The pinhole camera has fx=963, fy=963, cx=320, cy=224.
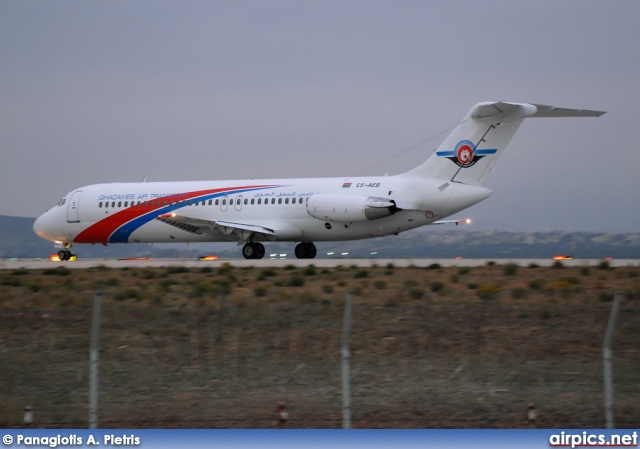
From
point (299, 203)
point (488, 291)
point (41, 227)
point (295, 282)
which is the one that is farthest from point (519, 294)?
point (41, 227)

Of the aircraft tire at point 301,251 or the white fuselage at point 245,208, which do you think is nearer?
the white fuselage at point 245,208

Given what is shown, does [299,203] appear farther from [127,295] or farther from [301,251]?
[127,295]

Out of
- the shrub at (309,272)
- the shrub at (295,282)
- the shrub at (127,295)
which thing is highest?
the shrub at (309,272)

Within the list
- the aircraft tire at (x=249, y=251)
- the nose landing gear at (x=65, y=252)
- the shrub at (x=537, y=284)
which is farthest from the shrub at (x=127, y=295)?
the nose landing gear at (x=65, y=252)

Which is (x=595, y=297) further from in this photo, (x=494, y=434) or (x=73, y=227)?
(x=73, y=227)

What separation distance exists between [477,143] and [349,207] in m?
4.80

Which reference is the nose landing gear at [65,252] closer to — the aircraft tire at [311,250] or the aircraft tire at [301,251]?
the aircraft tire at [301,251]

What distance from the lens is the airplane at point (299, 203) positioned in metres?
31.4

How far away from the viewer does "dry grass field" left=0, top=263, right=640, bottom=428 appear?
11594 millimetres

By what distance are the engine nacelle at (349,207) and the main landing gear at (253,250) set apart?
278 centimetres

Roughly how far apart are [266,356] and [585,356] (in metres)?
4.05

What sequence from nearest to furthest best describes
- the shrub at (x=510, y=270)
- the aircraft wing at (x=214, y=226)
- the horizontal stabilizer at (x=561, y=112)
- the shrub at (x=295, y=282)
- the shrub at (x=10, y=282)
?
the shrub at (x=295, y=282) < the shrub at (x=10, y=282) < the shrub at (x=510, y=270) < the horizontal stabilizer at (x=561, y=112) < the aircraft wing at (x=214, y=226)

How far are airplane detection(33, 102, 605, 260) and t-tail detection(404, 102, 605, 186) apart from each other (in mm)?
33

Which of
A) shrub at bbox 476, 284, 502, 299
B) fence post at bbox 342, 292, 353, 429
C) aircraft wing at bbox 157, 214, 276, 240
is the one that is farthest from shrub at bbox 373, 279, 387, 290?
aircraft wing at bbox 157, 214, 276, 240
